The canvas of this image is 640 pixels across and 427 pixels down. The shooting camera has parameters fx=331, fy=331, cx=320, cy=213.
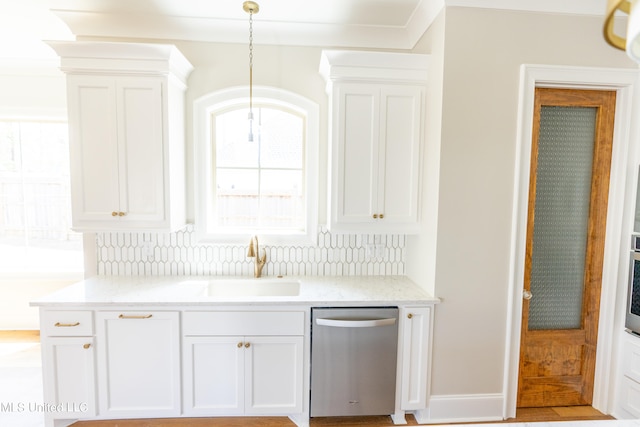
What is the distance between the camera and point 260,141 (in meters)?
2.83

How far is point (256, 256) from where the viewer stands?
2.63 m

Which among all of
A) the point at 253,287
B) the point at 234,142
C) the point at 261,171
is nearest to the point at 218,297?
the point at 253,287

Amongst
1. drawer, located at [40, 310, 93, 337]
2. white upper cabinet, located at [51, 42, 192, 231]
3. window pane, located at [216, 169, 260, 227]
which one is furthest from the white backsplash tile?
drawer, located at [40, 310, 93, 337]

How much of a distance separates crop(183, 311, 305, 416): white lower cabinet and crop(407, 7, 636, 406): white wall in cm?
98

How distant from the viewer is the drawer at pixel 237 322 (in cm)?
213

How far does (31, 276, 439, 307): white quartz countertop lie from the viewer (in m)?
2.11

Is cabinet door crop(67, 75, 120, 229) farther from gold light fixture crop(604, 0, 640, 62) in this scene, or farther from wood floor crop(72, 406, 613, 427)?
gold light fixture crop(604, 0, 640, 62)

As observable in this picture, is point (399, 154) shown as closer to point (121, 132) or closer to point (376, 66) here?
point (376, 66)

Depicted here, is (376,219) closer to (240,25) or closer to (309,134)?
(309,134)

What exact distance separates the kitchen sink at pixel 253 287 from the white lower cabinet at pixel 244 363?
1.59 feet

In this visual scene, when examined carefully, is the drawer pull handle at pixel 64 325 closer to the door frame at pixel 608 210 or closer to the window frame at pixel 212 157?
the window frame at pixel 212 157

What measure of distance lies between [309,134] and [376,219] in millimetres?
905

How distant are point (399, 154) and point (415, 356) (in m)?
1.40

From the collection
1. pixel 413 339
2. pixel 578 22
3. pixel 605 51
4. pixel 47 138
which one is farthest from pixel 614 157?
pixel 47 138
